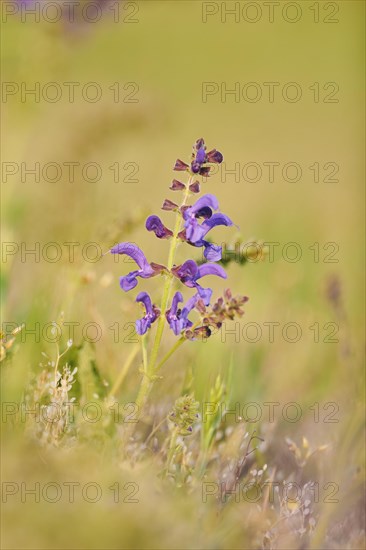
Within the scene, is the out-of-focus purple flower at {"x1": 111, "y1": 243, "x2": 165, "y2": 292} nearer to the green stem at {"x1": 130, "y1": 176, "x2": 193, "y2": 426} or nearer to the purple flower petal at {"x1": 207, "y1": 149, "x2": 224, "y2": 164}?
the green stem at {"x1": 130, "y1": 176, "x2": 193, "y2": 426}

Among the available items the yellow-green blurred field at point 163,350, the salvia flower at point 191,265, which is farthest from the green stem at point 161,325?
the yellow-green blurred field at point 163,350

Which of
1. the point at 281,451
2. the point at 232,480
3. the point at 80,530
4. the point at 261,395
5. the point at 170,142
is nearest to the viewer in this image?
the point at 80,530

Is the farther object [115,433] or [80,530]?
[115,433]

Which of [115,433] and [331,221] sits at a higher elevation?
[331,221]

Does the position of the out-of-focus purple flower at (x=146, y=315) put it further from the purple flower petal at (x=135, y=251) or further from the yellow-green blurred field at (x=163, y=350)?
the yellow-green blurred field at (x=163, y=350)

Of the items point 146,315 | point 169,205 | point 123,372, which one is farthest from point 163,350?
point 169,205

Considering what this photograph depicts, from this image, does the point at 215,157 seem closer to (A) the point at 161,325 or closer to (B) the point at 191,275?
(B) the point at 191,275

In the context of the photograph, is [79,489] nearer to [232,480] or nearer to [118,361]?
[232,480]

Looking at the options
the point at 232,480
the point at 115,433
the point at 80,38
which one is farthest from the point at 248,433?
the point at 80,38
